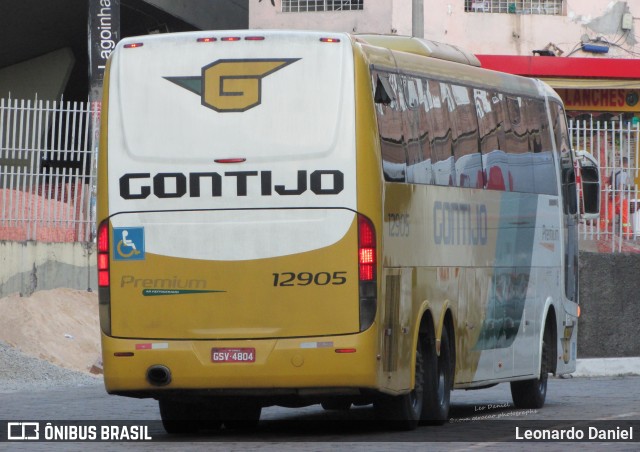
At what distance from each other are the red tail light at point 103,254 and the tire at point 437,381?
290 cm

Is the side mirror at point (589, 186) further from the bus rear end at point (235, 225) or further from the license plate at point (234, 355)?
the license plate at point (234, 355)

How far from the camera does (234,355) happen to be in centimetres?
1248

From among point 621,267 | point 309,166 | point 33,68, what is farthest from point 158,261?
point 33,68

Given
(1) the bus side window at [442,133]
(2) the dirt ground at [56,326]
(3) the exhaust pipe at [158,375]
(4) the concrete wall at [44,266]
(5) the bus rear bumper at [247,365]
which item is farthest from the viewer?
(4) the concrete wall at [44,266]

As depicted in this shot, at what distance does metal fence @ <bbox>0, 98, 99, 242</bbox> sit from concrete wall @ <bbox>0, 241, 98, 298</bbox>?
0.55 feet

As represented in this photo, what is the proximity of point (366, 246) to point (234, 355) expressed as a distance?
4.33ft

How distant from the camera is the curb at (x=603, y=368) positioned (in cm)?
2334

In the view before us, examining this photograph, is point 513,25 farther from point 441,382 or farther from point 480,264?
point 441,382

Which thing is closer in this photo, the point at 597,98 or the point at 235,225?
the point at 235,225

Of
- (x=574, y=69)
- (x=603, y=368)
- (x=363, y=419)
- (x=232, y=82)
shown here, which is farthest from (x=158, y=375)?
(x=574, y=69)

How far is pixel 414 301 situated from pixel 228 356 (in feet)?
5.83

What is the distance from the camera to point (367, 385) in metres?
12.4

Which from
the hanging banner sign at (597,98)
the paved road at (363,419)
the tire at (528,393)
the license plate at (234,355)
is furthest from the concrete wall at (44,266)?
the hanging banner sign at (597,98)

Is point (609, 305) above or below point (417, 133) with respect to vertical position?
below
